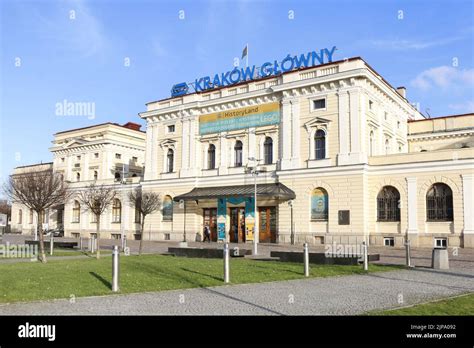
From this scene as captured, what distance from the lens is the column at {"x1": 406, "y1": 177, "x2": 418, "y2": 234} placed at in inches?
1258

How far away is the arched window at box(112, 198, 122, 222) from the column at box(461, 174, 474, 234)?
3329 centimetres

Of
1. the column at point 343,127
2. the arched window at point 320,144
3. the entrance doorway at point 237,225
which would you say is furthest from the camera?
the entrance doorway at point 237,225

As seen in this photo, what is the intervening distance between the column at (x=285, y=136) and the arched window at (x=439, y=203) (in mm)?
10399

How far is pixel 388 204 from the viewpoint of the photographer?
33.4m

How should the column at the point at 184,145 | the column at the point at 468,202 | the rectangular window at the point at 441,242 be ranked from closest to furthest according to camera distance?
the column at the point at 468,202 → the rectangular window at the point at 441,242 → the column at the point at 184,145

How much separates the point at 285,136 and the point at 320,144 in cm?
298

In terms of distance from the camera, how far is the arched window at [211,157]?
139 ft

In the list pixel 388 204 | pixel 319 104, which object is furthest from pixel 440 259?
pixel 319 104

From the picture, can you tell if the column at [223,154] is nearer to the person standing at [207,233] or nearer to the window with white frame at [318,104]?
A: the person standing at [207,233]

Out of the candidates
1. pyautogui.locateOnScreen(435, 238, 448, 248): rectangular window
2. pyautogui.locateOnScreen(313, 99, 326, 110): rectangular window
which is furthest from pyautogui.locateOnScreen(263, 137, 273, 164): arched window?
pyautogui.locateOnScreen(435, 238, 448, 248): rectangular window

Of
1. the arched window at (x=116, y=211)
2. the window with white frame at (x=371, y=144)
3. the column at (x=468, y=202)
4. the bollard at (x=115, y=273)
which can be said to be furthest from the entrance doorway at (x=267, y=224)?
the bollard at (x=115, y=273)
